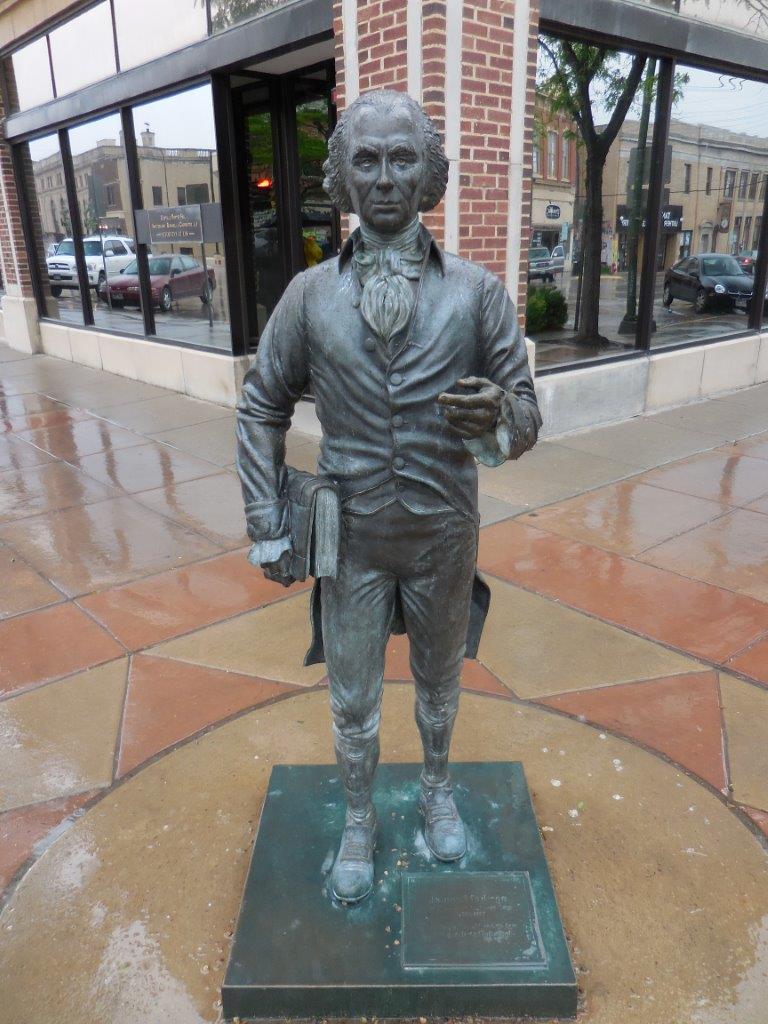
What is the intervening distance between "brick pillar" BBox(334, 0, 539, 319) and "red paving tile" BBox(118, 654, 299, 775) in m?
3.66

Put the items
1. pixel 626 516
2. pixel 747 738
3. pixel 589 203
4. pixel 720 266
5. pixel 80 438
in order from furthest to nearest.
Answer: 1. pixel 720 266
2. pixel 589 203
3. pixel 80 438
4. pixel 626 516
5. pixel 747 738

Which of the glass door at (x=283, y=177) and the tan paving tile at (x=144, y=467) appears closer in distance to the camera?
the tan paving tile at (x=144, y=467)

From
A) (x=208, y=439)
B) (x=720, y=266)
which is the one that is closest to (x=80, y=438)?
(x=208, y=439)

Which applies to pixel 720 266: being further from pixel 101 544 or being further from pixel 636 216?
pixel 101 544

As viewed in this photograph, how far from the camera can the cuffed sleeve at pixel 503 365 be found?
77.5 inches

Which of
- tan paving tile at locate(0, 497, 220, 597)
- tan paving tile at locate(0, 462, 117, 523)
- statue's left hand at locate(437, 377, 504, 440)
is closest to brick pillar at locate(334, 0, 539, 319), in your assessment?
tan paving tile at locate(0, 497, 220, 597)

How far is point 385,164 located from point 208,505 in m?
4.38

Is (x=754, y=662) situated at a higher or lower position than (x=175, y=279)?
lower

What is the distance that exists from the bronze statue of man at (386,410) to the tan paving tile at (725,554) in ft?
9.08

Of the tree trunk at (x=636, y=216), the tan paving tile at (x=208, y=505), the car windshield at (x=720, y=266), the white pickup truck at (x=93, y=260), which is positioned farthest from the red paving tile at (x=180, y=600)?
the car windshield at (x=720, y=266)

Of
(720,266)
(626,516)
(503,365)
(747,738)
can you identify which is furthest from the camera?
(720,266)

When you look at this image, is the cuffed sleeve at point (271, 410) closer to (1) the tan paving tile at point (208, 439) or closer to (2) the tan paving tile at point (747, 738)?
(2) the tan paving tile at point (747, 738)

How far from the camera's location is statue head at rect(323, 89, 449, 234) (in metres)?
1.86

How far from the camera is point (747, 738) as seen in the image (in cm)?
324
